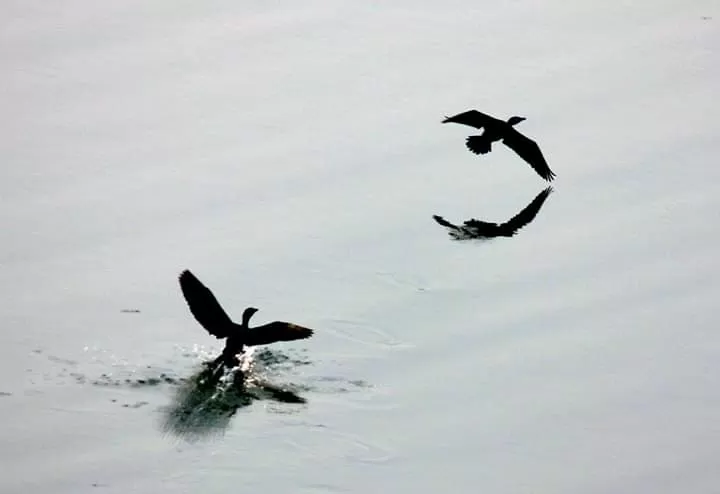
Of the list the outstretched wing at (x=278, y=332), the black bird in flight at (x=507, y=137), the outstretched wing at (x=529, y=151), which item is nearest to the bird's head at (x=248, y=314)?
the outstretched wing at (x=278, y=332)

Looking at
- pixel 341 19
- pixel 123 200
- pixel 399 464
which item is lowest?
pixel 399 464

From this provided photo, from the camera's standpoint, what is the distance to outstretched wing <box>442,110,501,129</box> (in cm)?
1392

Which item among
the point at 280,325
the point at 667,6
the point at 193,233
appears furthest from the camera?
the point at 667,6

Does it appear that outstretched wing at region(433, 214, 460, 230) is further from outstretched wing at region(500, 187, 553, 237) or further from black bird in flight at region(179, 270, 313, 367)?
black bird in flight at region(179, 270, 313, 367)

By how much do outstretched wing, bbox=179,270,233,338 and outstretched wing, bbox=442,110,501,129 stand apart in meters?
2.93

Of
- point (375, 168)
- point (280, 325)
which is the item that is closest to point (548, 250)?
point (375, 168)

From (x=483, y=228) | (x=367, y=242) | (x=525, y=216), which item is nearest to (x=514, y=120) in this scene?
(x=525, y=216)

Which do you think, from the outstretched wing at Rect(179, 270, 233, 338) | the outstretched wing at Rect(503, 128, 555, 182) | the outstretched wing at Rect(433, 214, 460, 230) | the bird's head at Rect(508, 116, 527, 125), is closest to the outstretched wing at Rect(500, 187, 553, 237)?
the outstretched wing at Rect(503, 128, 555, 182)

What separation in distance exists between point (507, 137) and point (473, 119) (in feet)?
1.05

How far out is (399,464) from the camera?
10.7 meters

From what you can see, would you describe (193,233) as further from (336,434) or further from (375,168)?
(336,434)

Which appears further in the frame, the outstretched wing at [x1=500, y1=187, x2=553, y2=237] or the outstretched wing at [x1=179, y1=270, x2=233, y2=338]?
Result: the outstretched wing at [x1=500, y1=187, x2=553, y2=237]

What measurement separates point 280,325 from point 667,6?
21.3 feet

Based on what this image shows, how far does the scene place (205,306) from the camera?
1171cm
